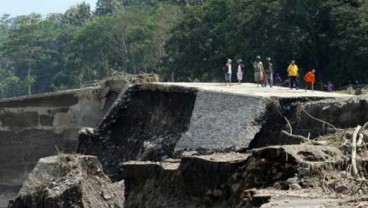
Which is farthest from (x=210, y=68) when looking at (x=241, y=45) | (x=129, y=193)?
(x=129, y=193)

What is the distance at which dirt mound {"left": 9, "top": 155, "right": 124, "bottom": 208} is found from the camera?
1712 cm

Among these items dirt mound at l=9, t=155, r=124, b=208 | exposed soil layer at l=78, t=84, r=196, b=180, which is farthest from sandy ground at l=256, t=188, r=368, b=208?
exposed soil layer at l=78, t=84, r=196, b=180

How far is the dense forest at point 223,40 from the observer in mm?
34781

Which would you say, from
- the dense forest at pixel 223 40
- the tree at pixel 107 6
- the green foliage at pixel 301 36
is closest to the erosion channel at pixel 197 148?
the green foliage at pixel 301 36

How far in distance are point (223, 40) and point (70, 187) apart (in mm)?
24630

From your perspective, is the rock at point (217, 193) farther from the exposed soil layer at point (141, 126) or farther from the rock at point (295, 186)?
the exposed soil layer at point (141, 126)

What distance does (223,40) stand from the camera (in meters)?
41.2

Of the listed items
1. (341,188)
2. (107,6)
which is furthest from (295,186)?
(107,6)

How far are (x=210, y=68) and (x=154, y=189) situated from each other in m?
28.6

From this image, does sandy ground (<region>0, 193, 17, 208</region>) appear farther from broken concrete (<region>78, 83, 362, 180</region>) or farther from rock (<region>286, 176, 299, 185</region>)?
rock (<region>286, 176, 299, 185</region>)

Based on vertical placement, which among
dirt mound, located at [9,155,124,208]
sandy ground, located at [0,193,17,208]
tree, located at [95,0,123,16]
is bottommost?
sandy ground, located at [0,193,17,208]

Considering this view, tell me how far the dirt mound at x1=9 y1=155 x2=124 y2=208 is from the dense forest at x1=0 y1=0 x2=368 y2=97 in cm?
1701

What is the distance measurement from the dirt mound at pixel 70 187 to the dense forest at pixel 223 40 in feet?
55.8

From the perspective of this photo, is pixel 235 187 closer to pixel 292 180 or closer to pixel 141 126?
pixel 292 180
